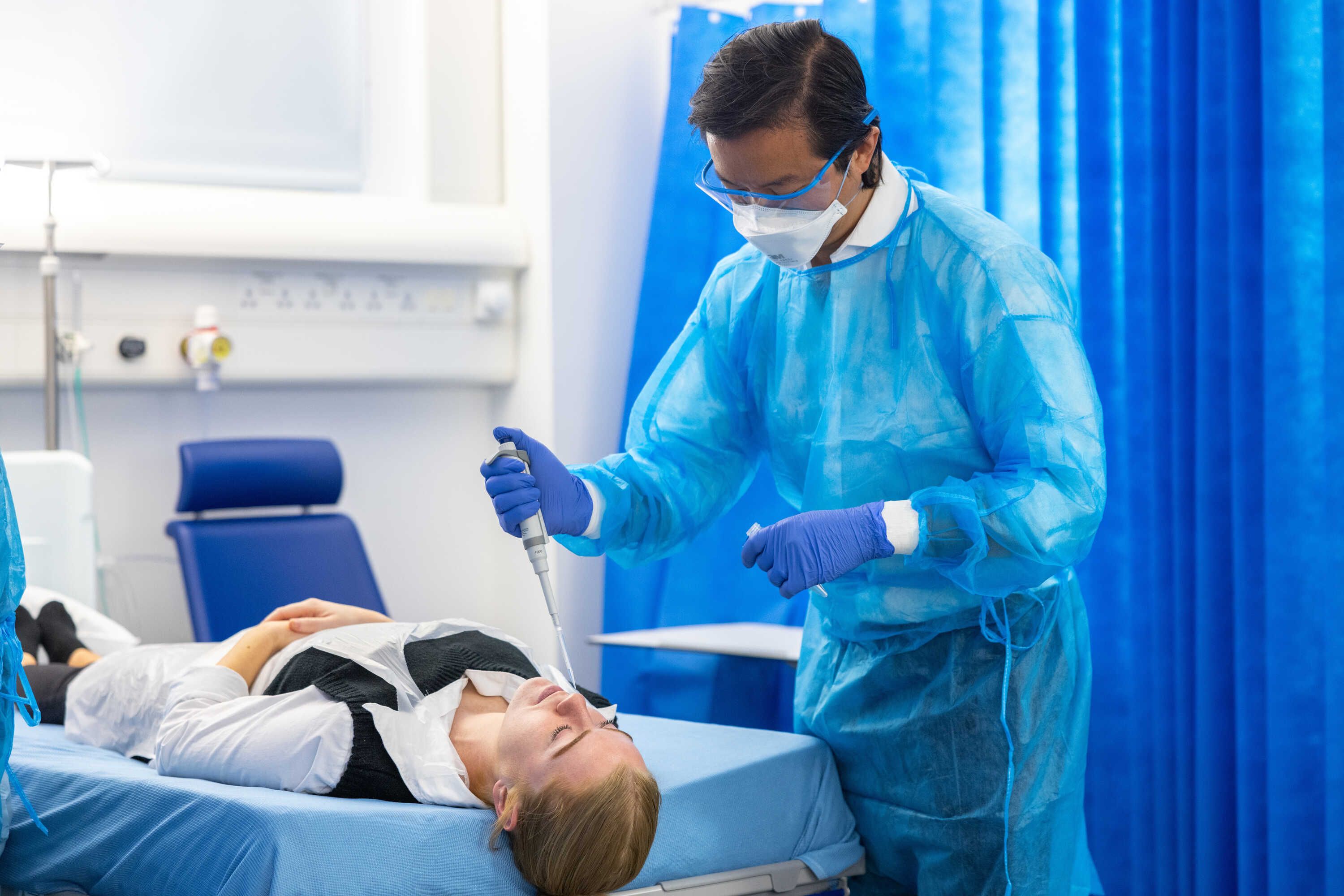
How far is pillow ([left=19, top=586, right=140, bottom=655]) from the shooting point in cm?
250

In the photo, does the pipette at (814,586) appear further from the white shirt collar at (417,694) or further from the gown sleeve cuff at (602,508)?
the white shirt collar at (417,694)

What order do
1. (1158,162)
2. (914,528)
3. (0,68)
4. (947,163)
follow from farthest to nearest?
(0,68)
(947,163)
(1158,162)
(914,528)

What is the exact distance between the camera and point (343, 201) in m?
3.14

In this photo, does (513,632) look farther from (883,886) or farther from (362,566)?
(883,886)

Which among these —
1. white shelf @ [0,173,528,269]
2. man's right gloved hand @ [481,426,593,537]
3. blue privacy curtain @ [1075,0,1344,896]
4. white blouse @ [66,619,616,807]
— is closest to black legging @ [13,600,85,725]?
white blouse @ [66,619,616,807]

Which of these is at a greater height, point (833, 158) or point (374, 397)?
point (833, 158)

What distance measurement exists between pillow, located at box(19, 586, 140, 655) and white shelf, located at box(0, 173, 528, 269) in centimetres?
73

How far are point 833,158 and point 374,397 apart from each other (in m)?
2.01

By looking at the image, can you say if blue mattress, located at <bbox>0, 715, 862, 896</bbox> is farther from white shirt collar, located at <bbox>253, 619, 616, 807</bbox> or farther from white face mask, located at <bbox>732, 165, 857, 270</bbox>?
white face mask, located at <bbox>732, 165, 857, 270</bbox>

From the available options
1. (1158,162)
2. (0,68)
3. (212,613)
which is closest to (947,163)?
(1158,162)

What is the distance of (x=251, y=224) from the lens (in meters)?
2.98

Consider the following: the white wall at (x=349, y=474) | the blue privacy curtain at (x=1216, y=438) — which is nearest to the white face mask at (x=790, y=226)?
the blue privacy curtain at (x=1216, y=438)

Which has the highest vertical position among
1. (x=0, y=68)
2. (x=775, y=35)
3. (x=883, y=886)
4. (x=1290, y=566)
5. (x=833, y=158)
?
(x=0, y=68)

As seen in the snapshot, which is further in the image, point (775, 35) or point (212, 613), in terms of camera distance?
point (212, 613)
